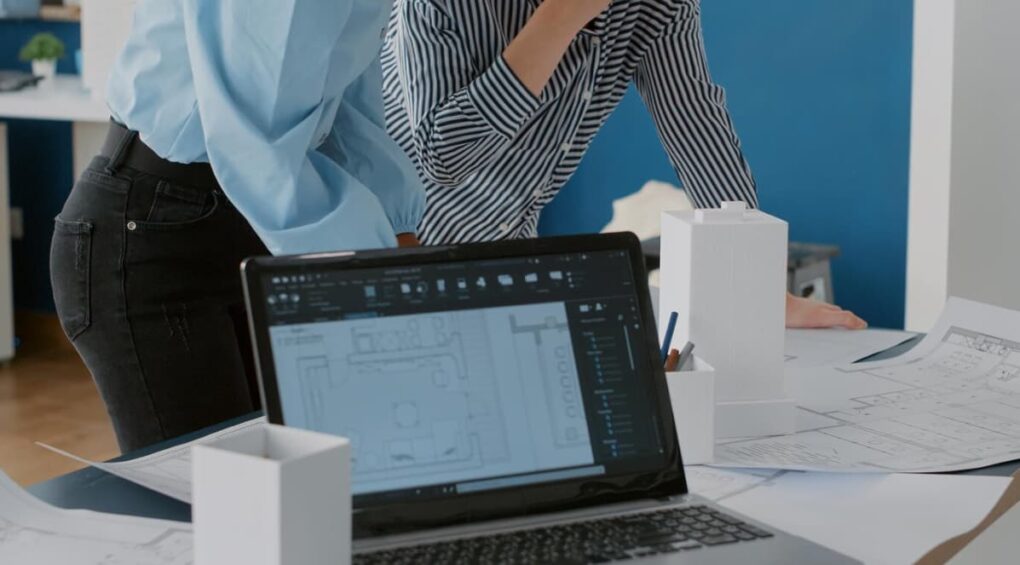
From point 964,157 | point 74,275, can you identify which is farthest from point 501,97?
point 964,157

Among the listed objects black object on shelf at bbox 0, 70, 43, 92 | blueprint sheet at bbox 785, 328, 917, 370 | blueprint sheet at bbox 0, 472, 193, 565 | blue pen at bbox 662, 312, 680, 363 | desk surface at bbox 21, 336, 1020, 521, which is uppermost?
black object on shelf at bbox 0, 70, 43, 92

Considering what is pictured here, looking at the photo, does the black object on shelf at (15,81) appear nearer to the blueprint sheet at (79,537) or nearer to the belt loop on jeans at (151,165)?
the belt loop on jeans at (151,165)

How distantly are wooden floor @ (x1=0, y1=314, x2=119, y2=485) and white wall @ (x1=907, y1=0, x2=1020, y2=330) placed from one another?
206 cm

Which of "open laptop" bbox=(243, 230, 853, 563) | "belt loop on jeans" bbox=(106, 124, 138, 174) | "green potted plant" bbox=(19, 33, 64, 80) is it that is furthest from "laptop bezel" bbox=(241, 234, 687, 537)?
"green potted plant" bbox=(19, 33, 64, 80)

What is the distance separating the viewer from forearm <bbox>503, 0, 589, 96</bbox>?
4.67 ft

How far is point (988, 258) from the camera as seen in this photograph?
2.57m

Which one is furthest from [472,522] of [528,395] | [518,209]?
[518,209]

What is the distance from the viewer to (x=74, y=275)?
1427mm

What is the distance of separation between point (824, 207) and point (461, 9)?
6.16 feet

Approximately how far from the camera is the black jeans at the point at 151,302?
1.40m

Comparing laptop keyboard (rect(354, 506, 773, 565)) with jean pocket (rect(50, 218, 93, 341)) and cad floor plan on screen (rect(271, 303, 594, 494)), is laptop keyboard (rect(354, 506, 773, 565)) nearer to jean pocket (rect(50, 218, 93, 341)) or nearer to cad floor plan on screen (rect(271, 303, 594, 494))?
cad floor plan on screen (rect(271, 303, 594, 494))

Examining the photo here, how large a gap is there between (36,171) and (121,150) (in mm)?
3515

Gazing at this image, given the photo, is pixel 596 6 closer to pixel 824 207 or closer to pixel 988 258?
pixel 988 258

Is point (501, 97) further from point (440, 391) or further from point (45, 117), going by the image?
point (45, 117)
